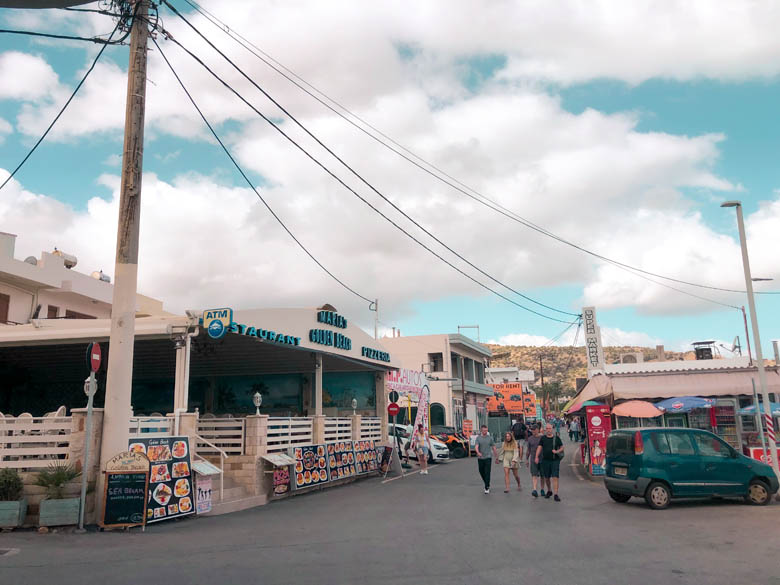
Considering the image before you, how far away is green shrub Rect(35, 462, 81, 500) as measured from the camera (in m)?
10.7

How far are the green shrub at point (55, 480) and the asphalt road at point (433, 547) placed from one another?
723mm

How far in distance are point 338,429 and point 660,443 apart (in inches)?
418

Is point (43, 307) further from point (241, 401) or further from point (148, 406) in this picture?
point (241, 401)

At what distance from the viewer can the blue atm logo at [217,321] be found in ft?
48.3

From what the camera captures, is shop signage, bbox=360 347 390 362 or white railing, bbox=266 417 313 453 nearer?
white railing, bbox=266 417 313 453

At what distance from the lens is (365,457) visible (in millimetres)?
21500

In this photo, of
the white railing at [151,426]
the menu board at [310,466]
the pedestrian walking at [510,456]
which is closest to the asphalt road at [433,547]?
the pedestrian walking at [510,456]

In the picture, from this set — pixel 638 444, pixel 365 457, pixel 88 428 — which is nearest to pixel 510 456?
pixel 638 444

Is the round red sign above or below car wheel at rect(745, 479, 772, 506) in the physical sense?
above

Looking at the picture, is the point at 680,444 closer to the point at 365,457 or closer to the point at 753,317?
the point at 753,317

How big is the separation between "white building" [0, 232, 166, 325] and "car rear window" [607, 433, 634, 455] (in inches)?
856

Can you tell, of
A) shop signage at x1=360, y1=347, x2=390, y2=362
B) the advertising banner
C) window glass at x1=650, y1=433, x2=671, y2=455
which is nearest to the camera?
window glass at x1=650, y1=433, x2=671, y2=455

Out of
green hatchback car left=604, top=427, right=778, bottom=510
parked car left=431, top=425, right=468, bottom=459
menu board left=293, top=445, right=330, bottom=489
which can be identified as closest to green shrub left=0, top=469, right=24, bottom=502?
menu board left=293, top=445, right=330, bottom=489

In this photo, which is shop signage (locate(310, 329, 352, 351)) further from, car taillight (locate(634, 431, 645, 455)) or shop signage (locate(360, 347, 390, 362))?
car taillight (locate(634, 431, 645, 455))
